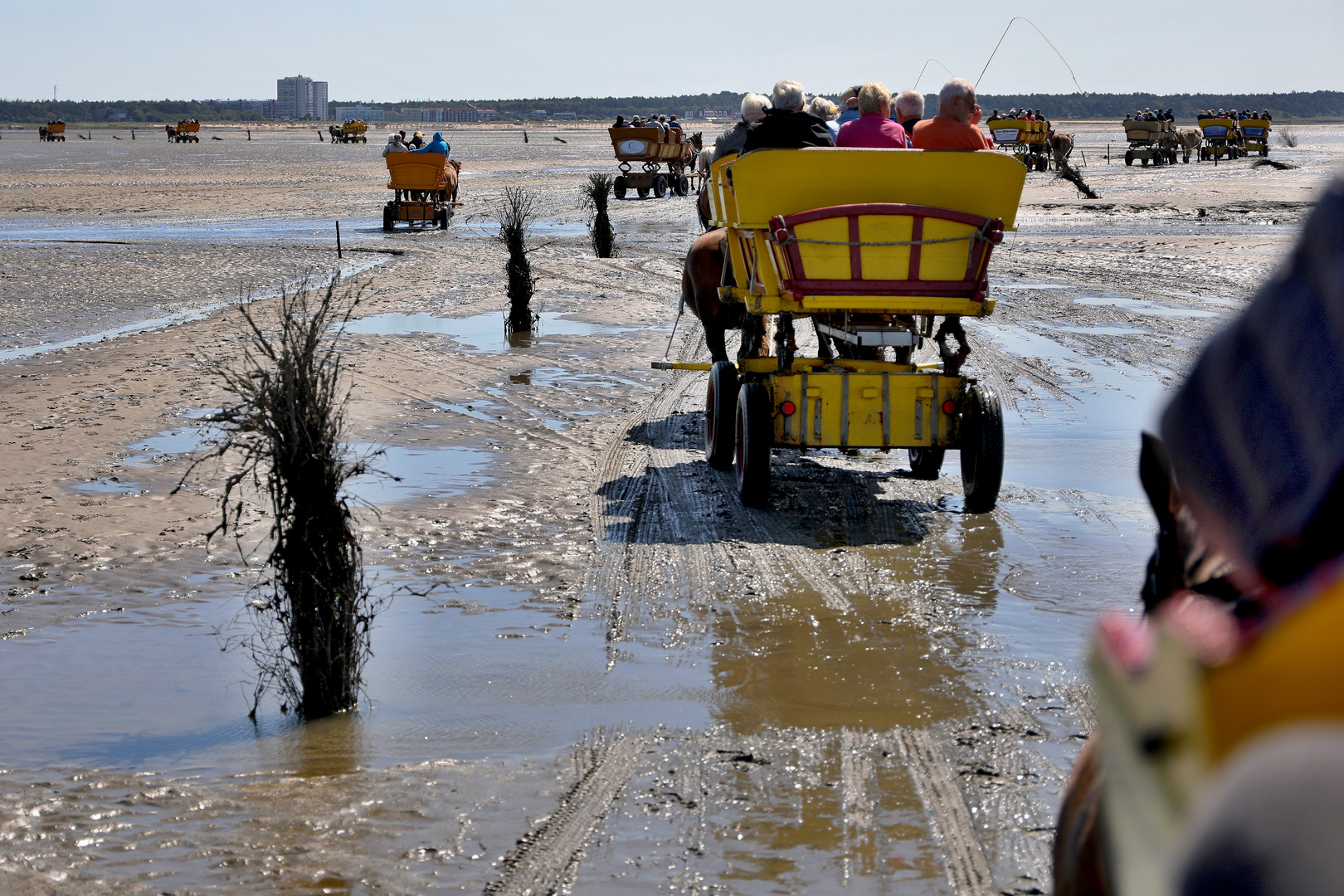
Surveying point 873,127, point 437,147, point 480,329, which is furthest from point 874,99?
point 437,147

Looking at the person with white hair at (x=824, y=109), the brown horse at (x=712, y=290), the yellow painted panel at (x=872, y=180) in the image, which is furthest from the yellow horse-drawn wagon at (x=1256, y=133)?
the yellow painted panel at (x=872, y=180)

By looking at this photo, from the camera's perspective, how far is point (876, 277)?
6688 mm

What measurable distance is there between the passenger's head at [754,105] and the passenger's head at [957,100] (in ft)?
5.26

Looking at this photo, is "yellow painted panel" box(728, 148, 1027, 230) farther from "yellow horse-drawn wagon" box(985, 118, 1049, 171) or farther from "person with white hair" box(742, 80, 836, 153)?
"yellow horse-drawn wagon" box(985, 118, 1049, 171)

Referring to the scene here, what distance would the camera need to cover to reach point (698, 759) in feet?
12.5

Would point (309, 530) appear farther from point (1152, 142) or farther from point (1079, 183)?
point (1152, 142)

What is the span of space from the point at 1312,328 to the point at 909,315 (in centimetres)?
657

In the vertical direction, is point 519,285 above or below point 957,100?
below

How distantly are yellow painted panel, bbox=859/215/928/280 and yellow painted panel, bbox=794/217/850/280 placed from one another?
92 mm

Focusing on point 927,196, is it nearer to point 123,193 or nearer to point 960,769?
point 960,769

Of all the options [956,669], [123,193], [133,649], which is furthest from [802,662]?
[123,193]

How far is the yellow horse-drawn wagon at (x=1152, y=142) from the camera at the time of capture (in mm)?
48750

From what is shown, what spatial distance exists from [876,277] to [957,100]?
140 cm

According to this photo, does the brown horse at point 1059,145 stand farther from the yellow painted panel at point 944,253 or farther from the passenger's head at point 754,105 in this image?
the yellow painted panel at point 944,253
